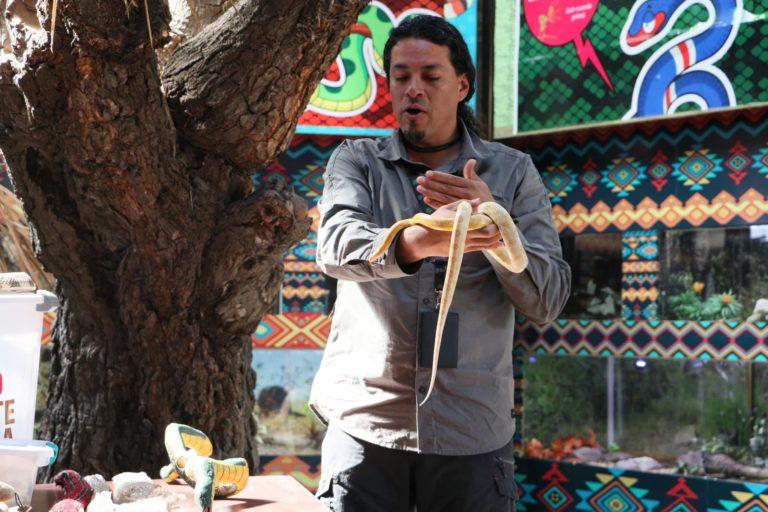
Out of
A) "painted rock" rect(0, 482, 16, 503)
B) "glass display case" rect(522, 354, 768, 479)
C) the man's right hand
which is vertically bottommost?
"glass display case" rect(522, 354, 768, 479)

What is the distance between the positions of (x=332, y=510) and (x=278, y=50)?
1543 millimetres

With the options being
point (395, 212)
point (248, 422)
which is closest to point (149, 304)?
point (248, 422)

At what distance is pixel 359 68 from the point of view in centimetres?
665

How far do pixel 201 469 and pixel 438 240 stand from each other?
659 mm

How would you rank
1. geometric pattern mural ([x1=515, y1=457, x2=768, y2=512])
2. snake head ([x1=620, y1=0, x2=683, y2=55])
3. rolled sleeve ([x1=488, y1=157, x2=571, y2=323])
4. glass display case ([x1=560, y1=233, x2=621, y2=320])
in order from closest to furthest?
1. rolled sleeve ([x1=488, y1=157, x2=571, y2=323])
2. geometric pattern mural ([x1=515, y1=457, x2=768, y2=512])
3. snake head ([x1=620, y1=0, x2=683, y2=55])
4. glass display case ([x1=560, y1=233, x2=621, y2=320])

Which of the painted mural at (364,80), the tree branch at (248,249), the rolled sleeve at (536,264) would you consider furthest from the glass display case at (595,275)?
the rolled sleeve at (536,264)

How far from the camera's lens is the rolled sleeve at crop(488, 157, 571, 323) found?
79.8 inches

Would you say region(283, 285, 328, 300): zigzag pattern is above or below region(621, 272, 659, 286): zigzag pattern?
below

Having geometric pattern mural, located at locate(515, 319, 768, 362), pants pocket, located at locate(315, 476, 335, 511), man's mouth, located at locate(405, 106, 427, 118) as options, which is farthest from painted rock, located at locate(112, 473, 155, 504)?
geometric pattern mural, located at locate(515, 319, 768, 362)

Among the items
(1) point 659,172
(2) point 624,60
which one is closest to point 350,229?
(2) point 624,60

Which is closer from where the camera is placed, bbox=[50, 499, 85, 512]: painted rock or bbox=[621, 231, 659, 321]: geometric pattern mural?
bbox=[50, 499, 85, 512]: painted rock

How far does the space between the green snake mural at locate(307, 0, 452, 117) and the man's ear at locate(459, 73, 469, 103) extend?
13.9 feet

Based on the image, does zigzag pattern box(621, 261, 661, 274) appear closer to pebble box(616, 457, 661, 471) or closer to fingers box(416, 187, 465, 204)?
pebble box(616, 457, 661, 471)

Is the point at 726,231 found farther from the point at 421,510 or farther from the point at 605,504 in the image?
the point at 421,510
